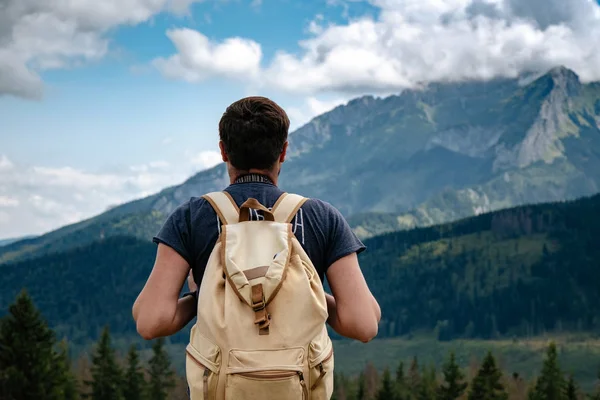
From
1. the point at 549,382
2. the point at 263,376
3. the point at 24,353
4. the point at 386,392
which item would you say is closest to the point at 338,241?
the point at 263,376

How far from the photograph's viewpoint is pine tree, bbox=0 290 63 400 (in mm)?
58625

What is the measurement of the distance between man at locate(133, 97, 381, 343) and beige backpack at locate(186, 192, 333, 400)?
0.33 m

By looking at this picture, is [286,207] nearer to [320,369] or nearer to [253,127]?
[253,127]

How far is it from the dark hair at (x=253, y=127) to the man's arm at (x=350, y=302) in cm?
98

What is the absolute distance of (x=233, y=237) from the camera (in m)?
5.34

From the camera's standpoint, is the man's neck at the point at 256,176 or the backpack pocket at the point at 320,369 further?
the man's neck at the point at 256,176

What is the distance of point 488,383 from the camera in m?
87.8

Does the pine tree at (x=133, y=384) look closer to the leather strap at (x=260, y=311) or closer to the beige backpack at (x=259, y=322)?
the beige backpack at (x=259, y=322)

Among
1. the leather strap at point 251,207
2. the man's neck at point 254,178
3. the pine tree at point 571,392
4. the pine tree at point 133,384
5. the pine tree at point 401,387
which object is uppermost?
the man's neck at point 254,178

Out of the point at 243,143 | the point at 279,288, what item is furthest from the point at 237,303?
the point at 243,143

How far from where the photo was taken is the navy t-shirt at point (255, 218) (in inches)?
223

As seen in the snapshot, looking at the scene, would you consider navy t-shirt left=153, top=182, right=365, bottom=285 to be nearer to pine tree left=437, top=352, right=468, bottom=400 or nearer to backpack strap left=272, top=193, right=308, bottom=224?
backpack strap left=272, top=193, right=308, bottom=224

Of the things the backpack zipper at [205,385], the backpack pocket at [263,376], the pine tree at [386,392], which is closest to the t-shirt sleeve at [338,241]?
the backpack pocket at [263,376]

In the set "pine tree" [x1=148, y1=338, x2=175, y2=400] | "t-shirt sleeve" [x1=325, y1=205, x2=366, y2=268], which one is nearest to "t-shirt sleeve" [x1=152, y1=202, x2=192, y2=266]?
"t-shirt sleeve" [x1=325, y1=205, x2=366, y2=268]
